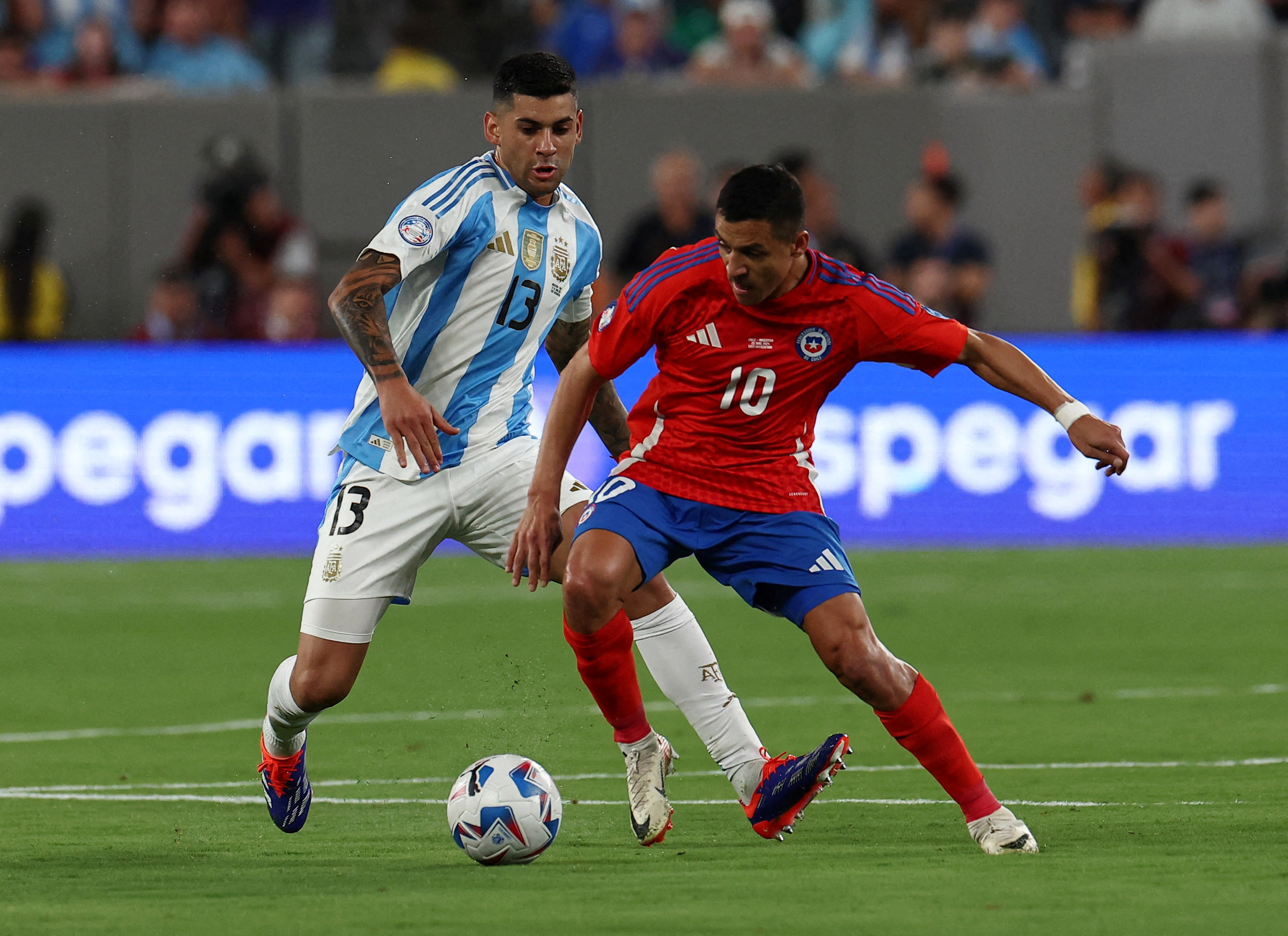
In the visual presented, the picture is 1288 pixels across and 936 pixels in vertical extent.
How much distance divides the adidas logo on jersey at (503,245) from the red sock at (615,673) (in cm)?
111

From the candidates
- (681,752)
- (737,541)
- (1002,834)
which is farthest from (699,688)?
(681,752)

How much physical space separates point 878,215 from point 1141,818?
10395mm

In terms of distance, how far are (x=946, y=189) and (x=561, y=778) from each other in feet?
28.9

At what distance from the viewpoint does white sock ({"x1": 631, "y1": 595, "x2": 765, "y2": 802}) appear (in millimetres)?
6109

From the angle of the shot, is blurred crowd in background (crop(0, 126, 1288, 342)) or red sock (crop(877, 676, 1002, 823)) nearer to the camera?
red sock (crop(877, 676, 1002, 823))

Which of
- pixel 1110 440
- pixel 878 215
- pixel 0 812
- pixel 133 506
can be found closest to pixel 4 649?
pixel 133 506

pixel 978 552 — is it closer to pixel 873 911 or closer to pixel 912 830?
pixel 912 830

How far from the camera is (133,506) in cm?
1357

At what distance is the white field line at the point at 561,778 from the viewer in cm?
700

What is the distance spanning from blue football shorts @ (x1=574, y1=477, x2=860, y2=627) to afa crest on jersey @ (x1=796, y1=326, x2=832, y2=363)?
0.44 metres

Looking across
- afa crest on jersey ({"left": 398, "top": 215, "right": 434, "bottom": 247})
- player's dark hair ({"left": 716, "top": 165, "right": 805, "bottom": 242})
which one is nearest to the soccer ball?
afa crest on jersey ({"left": 398, "top": 215, "right": 434, "bottom": 247})

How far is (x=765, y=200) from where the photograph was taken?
552 cm

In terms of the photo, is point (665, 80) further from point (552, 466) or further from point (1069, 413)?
point (1069, 413)

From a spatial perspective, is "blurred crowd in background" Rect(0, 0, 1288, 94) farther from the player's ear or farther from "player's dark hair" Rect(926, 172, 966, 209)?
the player's ear
